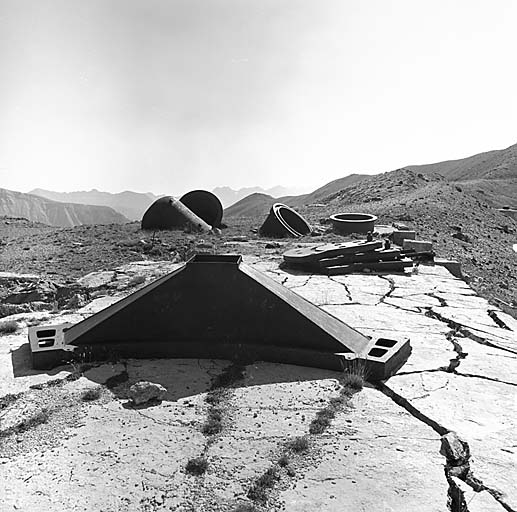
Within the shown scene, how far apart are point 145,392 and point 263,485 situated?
1170 millimetres

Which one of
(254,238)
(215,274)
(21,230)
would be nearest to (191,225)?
(254,238)

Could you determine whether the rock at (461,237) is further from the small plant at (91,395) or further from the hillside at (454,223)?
the small plant at (91,395)

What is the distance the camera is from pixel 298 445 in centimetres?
255

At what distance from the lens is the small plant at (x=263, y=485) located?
2.17 metres

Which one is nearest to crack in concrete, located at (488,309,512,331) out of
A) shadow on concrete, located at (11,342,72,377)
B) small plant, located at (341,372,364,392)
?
small plant, located at (341,372,364,392)

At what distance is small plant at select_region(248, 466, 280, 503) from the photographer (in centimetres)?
217

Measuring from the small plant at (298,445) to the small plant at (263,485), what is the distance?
0.19m

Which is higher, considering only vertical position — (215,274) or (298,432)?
(215,274)

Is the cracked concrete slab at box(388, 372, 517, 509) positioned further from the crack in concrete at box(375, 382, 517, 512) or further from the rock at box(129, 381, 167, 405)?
the rock at box(129, 381, 167, 405)

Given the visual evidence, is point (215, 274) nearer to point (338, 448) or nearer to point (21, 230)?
point (338, 448)

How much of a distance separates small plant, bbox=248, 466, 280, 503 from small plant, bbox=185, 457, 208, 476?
284mm

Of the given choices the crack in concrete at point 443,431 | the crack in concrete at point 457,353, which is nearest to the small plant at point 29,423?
the crack in concrete at point 443,431

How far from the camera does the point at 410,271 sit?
761cm

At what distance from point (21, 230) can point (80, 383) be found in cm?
1596
